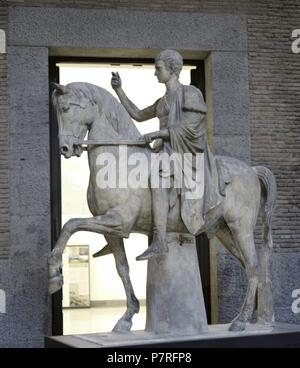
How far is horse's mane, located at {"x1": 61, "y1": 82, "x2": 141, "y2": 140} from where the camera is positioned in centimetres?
870

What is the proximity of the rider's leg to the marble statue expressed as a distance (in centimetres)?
1

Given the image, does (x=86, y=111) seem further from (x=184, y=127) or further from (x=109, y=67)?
(x=109, y=67)

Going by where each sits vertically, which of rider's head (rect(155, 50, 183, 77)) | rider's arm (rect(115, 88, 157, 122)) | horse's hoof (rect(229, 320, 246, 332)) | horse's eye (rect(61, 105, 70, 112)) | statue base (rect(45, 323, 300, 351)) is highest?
rider's head (rect(155, 50, 183, 77))

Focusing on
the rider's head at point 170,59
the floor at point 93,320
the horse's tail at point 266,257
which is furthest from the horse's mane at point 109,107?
the floor at point 93,320

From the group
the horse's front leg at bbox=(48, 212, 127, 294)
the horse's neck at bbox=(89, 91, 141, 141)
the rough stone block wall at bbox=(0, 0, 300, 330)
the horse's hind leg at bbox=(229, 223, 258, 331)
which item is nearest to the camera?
the horse's front leg at bbox=(48, 212, 127, 294)

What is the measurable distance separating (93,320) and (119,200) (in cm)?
470

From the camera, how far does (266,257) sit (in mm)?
9758

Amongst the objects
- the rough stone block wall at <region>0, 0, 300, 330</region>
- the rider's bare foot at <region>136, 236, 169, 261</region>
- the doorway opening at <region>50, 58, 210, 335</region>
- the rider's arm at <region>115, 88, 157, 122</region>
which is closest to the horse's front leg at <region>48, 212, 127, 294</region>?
the rider's bare foot at <region>136, 236, 169, 261</region>

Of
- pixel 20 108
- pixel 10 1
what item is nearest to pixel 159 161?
pixel 20 108

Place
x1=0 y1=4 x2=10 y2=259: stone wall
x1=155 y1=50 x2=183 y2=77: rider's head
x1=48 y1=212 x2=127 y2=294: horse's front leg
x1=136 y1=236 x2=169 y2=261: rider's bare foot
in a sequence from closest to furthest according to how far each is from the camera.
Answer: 1. x1=48 y1=212 x2=127 y2=294: horse's front leg
2. x1=136 y1=236 x2=169 y2=261: rider's bare foot
3. x1=155 y1=50 x2=183 y2=77: rider's head
4. x1=0 y1=4 x2=10 y2=259: stone wall

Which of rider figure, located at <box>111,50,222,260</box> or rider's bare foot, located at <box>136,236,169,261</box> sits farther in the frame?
rider figure, located at <box>111,50,222,260</box>

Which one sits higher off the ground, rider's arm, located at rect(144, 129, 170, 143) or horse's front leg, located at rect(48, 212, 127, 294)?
rider's arm, located at rect(144, 129, 170, 143)

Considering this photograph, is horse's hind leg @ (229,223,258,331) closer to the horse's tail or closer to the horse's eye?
the horse's tail
